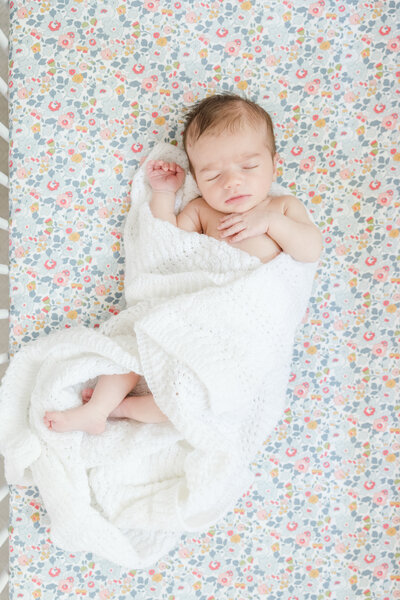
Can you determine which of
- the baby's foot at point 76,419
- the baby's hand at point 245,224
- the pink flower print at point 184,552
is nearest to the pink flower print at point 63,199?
the baby's hand at point 245,224

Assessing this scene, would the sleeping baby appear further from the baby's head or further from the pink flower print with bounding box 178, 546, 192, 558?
the pink flower print with bounding box 178, 546, 192, 558

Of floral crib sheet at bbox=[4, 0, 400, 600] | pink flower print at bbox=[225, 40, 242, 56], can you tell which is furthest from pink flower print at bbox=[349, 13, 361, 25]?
pink flower print at bbox=[225, 40, 242, 56]

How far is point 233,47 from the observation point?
1.26m

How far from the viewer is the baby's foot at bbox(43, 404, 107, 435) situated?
111 centimetres

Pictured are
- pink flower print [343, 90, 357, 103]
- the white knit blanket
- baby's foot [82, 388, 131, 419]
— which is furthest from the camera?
pink flower print [343, 90, 357, 103]

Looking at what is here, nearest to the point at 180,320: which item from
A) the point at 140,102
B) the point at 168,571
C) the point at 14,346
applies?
the point at 14,346

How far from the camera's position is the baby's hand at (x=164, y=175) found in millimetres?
1223

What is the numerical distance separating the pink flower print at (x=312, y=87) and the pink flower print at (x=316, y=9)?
0.15 m

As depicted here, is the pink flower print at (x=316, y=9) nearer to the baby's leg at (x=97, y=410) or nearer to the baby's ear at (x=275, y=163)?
the baby's ear at (x=275, y=163)

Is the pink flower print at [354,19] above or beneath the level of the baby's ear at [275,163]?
above

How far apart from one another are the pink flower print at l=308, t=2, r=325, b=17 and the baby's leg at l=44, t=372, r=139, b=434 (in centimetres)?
93

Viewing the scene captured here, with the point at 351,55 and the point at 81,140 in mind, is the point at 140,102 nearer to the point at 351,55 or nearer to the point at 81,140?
the point at 81,140

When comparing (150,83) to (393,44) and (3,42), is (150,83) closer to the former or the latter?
(3,42)

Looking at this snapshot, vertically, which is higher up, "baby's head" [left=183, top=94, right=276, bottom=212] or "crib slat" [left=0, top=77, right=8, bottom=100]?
"crib slat" [left=0, top=77, right=8, bottom=100]
